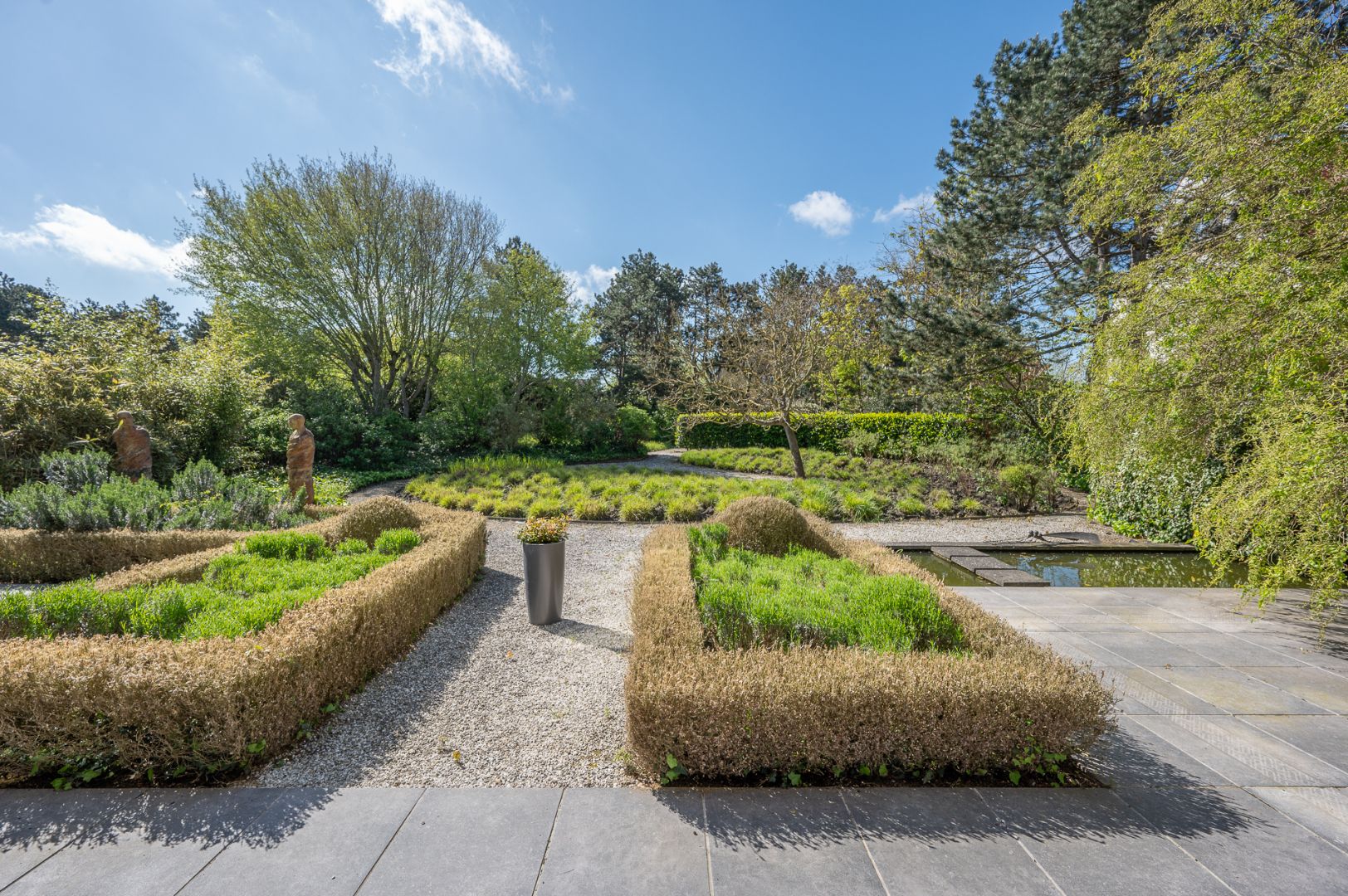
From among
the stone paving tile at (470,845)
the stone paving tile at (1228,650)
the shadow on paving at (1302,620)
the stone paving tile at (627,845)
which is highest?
the shadow on paving at (1302,620)

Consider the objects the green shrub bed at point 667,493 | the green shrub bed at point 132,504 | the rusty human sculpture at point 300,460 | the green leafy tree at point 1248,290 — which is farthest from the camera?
the green shrub bed at point 667,493

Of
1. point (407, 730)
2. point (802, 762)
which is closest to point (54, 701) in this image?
point (407, 730)

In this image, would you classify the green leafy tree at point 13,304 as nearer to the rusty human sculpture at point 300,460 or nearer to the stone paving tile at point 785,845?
the rusty human sculpture at point 300,460

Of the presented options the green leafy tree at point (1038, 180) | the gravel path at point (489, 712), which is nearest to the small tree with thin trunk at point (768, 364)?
the green leafy tree at point (1038, 180)

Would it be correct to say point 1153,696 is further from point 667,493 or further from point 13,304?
point 13,304

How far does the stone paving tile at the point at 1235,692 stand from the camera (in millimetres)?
3090

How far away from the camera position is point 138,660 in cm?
246

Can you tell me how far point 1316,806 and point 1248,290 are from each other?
3.73m

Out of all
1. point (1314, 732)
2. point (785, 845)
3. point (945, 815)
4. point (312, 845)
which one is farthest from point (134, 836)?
point (1314, 732)

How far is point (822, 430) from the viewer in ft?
62.6

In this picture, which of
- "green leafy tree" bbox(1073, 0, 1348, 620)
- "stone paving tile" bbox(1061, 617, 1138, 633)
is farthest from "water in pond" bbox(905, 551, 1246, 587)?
"green leafy tree" bbox(1073, 0, 1348, 620)

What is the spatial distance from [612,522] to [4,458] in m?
9.43

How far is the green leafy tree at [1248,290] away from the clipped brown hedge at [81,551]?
898 centimetres

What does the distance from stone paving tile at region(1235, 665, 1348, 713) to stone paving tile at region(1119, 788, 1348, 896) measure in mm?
1711
